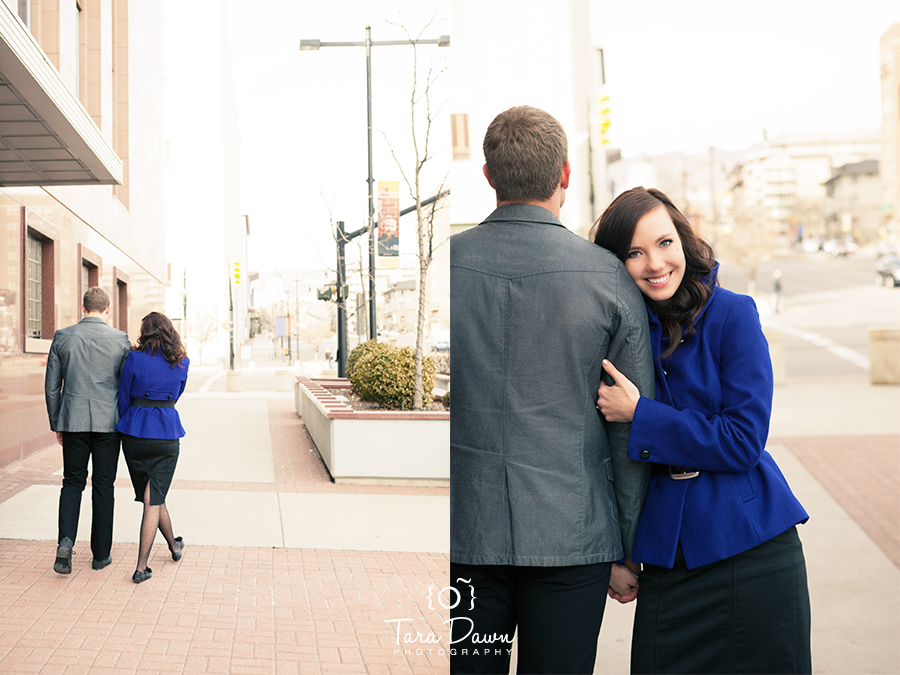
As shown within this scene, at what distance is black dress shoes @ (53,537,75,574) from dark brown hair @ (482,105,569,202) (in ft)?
5.78

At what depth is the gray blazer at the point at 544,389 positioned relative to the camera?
5.10 ft

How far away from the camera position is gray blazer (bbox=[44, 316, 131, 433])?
223 cm

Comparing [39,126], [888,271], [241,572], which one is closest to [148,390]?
[241,572]

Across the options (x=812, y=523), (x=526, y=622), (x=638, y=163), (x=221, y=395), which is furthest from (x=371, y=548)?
(x=812, y=523)

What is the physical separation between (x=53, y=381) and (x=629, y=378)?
5.58 ft

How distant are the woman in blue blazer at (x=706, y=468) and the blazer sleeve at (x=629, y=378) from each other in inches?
1.3

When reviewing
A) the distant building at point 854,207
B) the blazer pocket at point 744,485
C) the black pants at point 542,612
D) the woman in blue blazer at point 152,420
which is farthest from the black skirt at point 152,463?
the distant building at point 854,207

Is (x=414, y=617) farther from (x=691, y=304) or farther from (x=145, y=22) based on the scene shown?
(x=145, y=22)

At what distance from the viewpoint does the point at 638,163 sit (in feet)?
8.54

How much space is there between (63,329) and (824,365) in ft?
22.9

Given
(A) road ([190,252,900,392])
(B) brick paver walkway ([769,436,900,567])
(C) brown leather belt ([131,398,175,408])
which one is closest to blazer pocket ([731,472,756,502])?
(A) road ([190,252,900,392])

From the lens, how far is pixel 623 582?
5.53ft

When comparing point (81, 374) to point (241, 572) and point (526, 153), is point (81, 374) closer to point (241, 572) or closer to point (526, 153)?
point (241, 572)

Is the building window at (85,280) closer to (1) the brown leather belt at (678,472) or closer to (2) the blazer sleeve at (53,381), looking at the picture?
(2) the blazer sleeve at (53,381)
